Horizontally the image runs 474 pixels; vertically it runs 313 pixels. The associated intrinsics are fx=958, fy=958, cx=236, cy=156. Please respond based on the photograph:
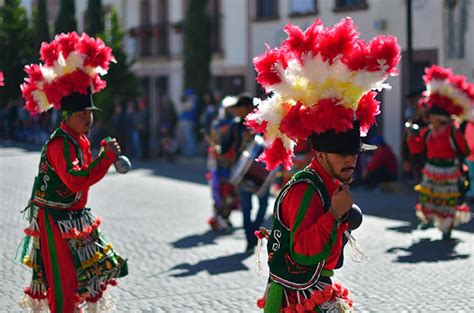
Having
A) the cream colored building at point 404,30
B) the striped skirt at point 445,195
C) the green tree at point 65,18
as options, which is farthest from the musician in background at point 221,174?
the green tree at point 65,18

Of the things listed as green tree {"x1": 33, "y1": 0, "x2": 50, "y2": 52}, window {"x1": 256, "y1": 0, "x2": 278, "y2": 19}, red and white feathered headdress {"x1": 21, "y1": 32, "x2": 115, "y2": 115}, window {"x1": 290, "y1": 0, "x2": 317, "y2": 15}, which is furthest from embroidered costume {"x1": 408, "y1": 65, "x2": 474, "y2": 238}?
green tree {"x1": 33, "y1": 0, "x2": 50, "y2": 52}

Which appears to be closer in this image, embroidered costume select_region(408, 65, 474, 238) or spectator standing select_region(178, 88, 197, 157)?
embroidered costume select_region(408, 65, 474, 238)

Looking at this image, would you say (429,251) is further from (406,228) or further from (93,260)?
(93,260)

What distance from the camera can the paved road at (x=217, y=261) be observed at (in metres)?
8.41

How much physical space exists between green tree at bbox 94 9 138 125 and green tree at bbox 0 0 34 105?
5.29 metres

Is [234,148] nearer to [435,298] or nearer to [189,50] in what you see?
[435,298]

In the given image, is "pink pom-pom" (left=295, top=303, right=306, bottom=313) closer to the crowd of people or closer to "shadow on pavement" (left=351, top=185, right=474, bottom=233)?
the crowd of people

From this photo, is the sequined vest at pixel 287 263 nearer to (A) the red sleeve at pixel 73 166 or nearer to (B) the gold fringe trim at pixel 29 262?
(A) the red sleeve at pixel 73 166

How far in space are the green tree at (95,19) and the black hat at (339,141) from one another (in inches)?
1108

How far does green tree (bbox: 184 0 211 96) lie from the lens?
1102 inches

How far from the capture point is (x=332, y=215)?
466 centimetres

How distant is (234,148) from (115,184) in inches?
276

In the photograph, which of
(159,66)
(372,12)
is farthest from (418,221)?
(159,66)

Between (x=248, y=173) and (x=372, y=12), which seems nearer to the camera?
(x=248, y=173)
